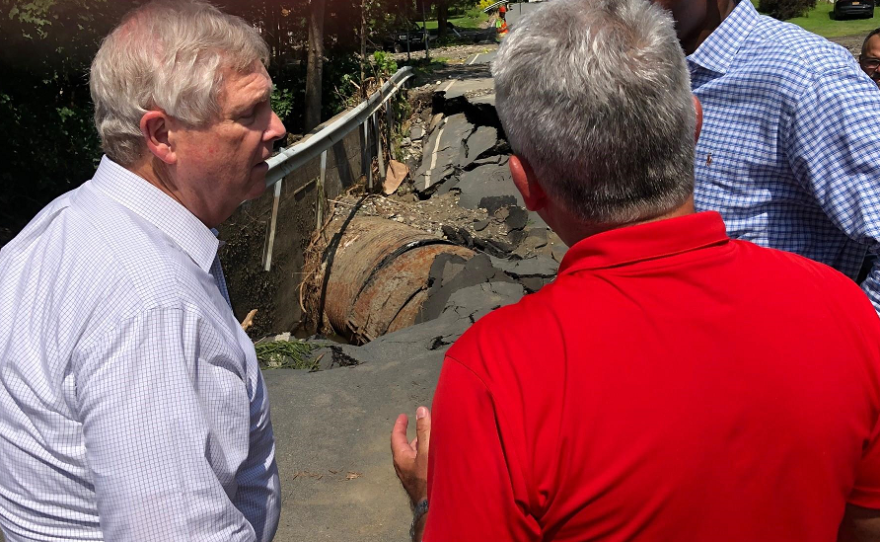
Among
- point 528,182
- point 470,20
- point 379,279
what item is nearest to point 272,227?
point 379,279

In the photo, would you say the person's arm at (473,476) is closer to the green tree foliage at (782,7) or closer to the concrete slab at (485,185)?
the concrete slab at (485,185)

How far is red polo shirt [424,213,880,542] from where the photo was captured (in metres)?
1.05

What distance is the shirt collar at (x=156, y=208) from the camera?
5.12 ft

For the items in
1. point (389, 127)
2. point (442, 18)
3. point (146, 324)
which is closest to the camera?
point (146, 324)

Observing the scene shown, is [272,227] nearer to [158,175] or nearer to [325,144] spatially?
[325,144]

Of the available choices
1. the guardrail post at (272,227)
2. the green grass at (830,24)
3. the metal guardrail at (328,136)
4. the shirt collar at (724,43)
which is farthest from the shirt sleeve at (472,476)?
the green grass at (830,24)

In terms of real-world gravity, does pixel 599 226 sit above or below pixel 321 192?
above

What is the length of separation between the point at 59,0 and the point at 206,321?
7.10 meters

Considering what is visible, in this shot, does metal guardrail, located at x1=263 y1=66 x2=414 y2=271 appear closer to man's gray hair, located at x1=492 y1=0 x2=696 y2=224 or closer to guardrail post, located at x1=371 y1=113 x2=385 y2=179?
guardrail post, located at x1=371 y1=113 x2=385 y2=179

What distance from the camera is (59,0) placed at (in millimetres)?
7121

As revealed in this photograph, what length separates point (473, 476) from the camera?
106cm

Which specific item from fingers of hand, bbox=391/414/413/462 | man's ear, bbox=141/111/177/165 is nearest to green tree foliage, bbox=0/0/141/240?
man's ear, bbox=141/111/177/165

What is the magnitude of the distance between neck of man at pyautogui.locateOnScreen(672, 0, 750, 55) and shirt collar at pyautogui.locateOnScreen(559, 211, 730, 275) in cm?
127

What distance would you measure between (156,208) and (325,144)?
7869 millimetres
